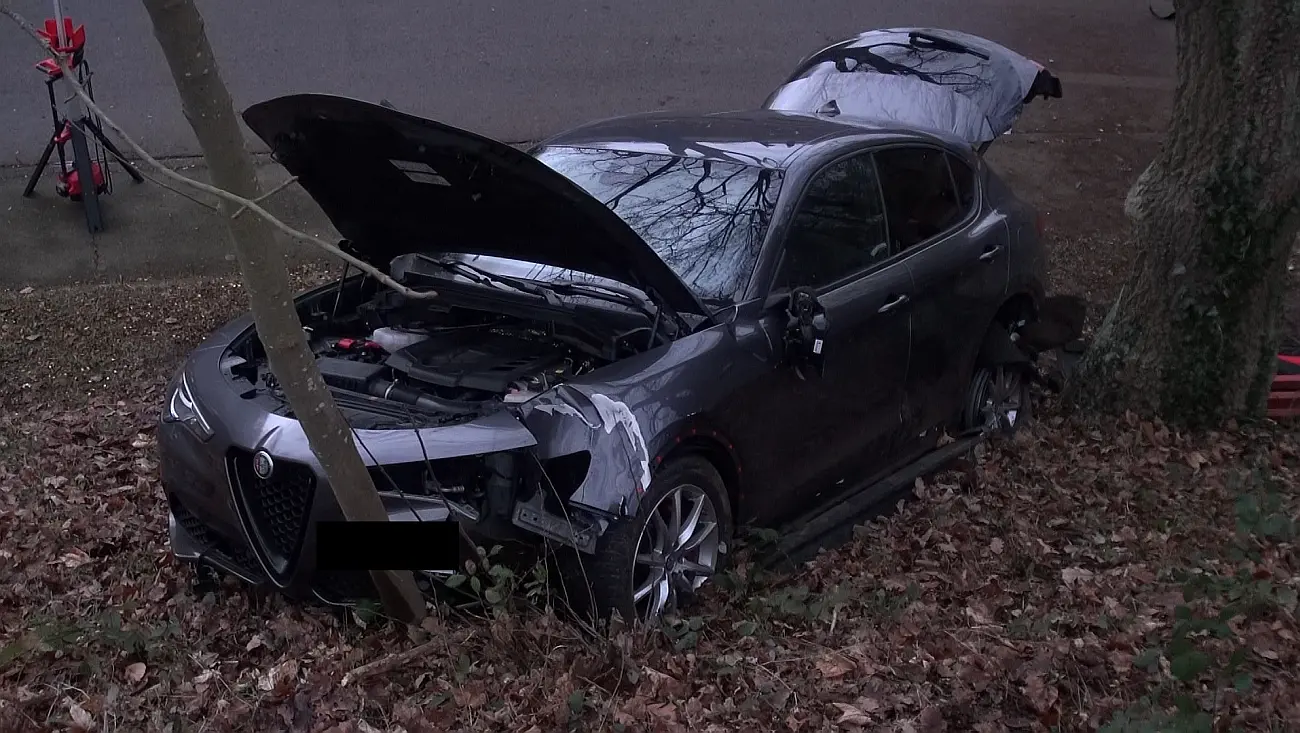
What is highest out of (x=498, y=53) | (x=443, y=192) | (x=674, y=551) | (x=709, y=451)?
(x=443, y=192)

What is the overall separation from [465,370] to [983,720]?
2.08 m

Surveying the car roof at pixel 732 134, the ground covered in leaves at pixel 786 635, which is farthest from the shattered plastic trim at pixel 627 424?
the car roof at pixel 732 134

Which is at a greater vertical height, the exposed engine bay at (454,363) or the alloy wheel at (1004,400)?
the exposed engine bay at (454,363)

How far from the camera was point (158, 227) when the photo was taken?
333 inches

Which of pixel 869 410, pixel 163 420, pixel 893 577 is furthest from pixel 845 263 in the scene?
pixel 163 420

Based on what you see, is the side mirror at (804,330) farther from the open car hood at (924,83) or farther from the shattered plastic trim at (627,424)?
the open car hood at (924,83)

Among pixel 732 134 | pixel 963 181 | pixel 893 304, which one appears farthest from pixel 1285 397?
pixel 732 134

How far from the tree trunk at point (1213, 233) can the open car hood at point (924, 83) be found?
0.84m

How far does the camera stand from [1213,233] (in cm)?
577

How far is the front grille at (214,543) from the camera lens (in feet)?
12.6

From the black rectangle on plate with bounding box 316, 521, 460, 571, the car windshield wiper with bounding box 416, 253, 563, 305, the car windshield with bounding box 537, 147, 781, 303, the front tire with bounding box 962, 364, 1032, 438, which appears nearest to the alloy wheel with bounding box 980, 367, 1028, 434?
the front tire with bounding box 962, 364, 1032, 438

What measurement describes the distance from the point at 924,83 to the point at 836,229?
2211mm

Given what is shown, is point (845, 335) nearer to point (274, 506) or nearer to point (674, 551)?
point (674, 551)

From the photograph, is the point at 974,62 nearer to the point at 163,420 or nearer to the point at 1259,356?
the point at 1259,356
